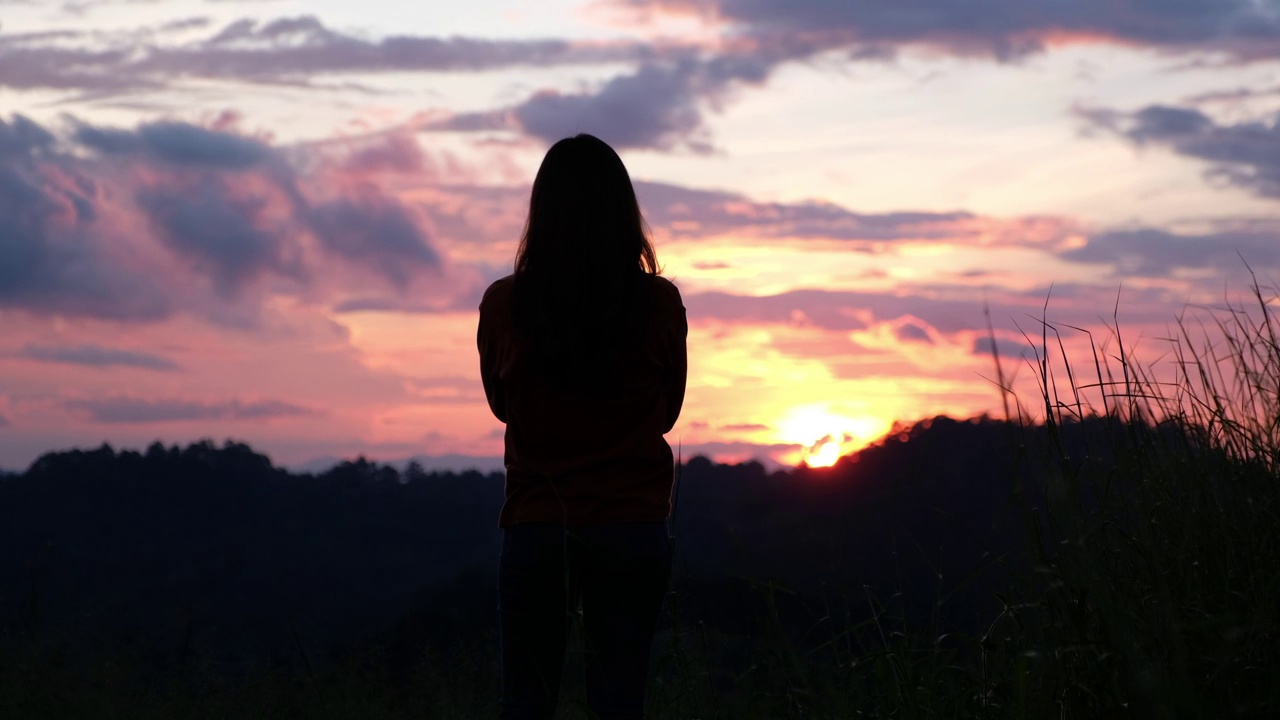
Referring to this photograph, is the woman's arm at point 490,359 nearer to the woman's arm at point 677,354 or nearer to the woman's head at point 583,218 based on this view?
the woman's head at point 583,218

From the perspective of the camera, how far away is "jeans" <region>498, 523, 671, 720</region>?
247 centimetres

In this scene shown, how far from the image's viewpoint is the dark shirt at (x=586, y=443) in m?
2.46

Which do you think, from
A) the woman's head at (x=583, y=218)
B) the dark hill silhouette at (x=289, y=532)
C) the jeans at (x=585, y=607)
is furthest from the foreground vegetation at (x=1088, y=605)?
the dark hill silhouette at (x=289, y=532)

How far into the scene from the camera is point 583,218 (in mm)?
2568

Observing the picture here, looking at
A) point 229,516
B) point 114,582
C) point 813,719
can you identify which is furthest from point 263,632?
point 813,719

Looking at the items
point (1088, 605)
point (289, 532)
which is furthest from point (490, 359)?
point (289, 532)

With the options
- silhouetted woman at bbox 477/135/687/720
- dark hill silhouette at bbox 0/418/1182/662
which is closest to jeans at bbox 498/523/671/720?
silhouetted woman at bbox 477/135/687/720

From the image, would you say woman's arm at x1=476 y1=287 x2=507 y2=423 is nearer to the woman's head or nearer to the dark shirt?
the dark shirt

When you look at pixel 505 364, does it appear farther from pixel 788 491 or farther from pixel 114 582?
pixel 114 582

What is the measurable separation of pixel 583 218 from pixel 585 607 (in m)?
0.97

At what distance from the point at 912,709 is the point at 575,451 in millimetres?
1153

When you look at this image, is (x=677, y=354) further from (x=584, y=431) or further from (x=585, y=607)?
(x=585, y=607)

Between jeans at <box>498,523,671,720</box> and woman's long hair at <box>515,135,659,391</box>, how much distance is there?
1.26 feet

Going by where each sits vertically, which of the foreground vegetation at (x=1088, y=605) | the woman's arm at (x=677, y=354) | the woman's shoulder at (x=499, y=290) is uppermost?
the woman's shoulder at (x=499, y=290)
